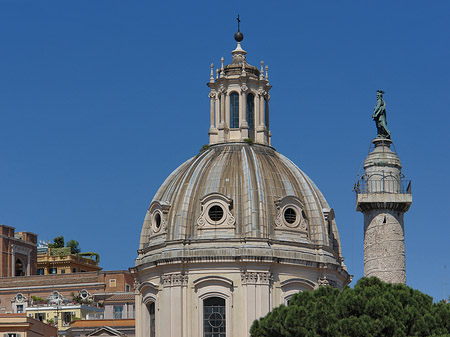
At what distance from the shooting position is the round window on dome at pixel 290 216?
323ft

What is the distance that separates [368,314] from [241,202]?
23.8 m

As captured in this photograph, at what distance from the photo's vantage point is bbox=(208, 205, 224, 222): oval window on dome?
320 ft

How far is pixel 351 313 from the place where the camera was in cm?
7619

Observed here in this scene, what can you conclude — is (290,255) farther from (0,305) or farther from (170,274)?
(0,305)

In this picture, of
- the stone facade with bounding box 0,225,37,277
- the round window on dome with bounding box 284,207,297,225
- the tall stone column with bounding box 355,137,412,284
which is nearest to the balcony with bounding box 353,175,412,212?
the tall stone column with bounding box 355,137,412,284

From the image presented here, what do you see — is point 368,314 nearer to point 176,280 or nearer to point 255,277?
point 255,277

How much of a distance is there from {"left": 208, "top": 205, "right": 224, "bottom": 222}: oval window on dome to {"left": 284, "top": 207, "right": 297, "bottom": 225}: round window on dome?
4.05 meters

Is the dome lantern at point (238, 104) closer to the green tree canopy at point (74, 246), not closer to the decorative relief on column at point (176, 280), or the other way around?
the decorative relief on column at point (176, 280)

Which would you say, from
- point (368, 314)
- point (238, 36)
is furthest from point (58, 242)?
point (368, 314)

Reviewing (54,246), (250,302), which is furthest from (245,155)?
(54,246)

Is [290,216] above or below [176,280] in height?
above

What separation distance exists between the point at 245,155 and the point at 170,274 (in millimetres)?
9172

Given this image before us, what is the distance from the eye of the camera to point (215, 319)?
9644 cm

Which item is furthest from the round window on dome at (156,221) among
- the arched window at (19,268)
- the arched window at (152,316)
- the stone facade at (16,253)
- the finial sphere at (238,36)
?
the arched window at (19,268)
